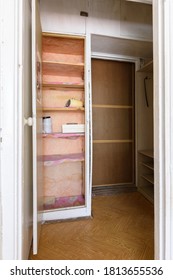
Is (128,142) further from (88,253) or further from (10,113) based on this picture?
(10,113)

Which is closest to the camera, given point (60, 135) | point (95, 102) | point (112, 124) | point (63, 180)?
point (60, 135)

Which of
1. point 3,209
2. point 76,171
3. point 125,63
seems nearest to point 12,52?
point 3,209

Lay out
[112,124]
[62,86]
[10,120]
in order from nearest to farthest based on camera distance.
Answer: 1. [10,120]
2. [62,86]
3. [112,124]

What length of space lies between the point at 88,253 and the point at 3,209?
991mm

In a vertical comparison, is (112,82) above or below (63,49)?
below

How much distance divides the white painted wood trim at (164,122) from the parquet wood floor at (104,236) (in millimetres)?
596

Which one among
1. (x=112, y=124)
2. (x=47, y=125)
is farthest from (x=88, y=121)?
(x=112, y=124)

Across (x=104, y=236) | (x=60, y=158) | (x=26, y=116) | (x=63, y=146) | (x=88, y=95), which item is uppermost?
(x=88, y=95)

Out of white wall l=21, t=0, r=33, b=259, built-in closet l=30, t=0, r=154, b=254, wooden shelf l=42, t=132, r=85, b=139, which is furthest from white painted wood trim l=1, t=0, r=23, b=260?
wooden shelf l=42, t=132, r=85, b=139

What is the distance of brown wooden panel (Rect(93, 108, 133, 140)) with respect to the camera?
3004 mm

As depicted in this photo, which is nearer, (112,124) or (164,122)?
(164,122)

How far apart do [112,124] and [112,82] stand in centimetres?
74

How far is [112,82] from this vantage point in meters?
3.04

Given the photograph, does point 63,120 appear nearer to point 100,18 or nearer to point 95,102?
point 95,102
